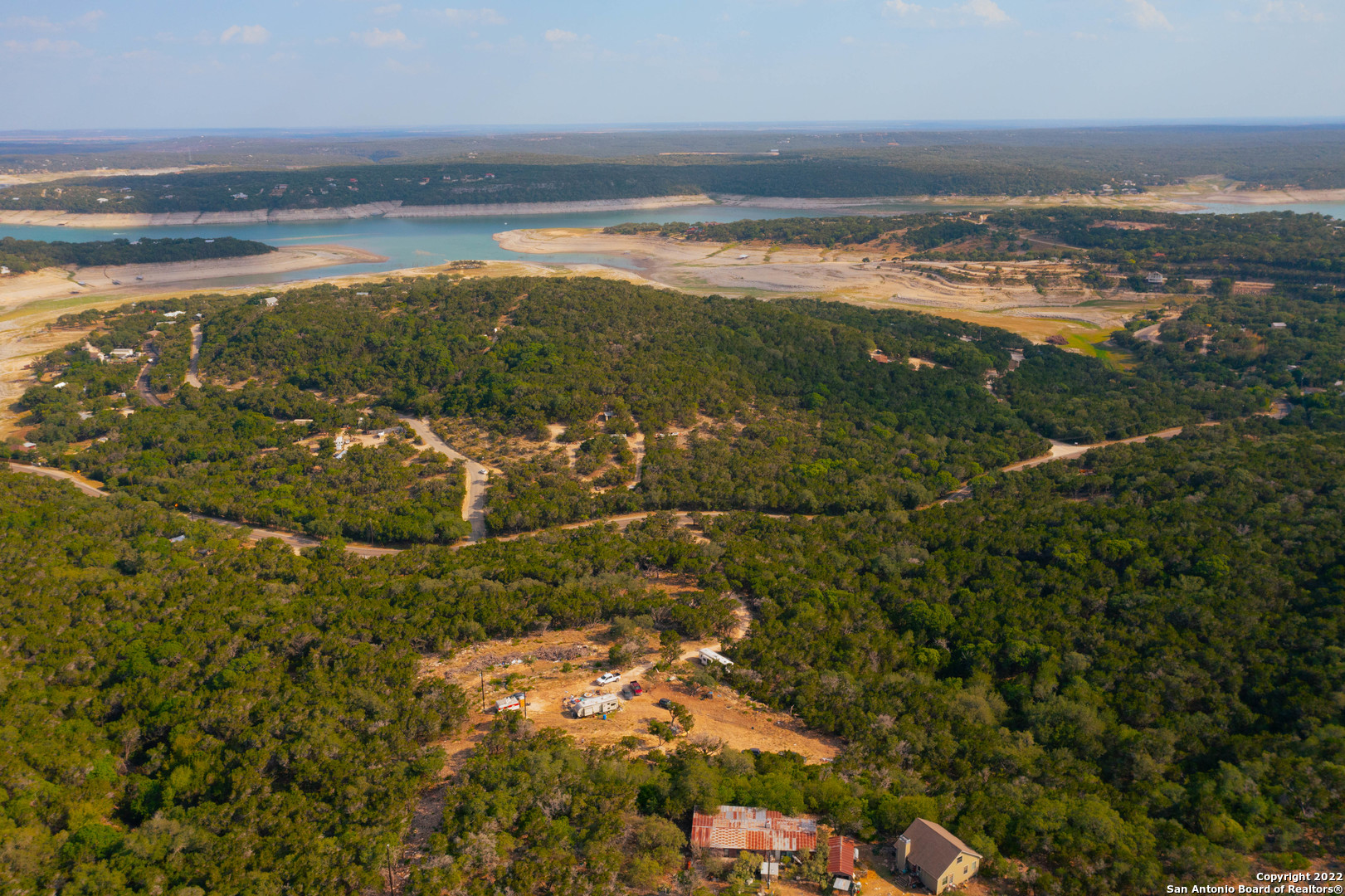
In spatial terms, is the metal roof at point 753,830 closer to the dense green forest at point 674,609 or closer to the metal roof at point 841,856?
the metal roof at point 841,856

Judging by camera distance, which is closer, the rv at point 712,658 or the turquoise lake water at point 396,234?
the rv at point 712,658

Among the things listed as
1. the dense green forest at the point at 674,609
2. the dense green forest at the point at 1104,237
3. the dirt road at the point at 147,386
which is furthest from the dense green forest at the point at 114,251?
the dense green forest at the point at 1104,237

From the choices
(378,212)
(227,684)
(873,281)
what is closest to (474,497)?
(227,684)

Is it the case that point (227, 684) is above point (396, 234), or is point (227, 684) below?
below

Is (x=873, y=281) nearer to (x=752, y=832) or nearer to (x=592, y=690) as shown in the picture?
(x=592, y=690)

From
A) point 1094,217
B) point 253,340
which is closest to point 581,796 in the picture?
point 253,340

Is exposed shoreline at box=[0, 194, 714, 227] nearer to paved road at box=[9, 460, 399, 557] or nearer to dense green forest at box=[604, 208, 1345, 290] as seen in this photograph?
dense green forest at box=[604, 208, 1345, 290]
